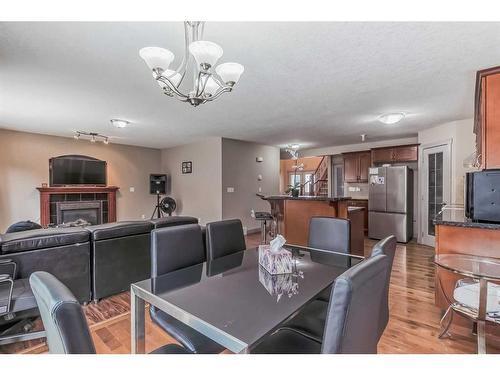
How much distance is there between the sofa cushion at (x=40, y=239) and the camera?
2117mm

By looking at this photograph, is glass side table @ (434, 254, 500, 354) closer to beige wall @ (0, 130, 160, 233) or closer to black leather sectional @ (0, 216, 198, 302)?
black leather sectional @ (0, 216, 198, 302)

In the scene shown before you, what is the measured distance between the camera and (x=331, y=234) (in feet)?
7.39

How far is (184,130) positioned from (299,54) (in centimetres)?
353

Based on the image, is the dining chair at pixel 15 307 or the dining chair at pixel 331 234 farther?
the dining chair at pixel 331 234

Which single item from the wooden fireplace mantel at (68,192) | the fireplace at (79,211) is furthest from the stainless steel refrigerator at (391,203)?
the fireplace at (79,211)

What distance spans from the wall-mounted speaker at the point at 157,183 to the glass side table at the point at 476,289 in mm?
6617

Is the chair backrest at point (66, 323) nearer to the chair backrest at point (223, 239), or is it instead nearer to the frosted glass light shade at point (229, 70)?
the chair backrest at point (223, 239)

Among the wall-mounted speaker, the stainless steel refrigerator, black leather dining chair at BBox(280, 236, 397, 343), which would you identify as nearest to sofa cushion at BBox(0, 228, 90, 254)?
black leather dining chair at BBox(280, 236, 397, 343)

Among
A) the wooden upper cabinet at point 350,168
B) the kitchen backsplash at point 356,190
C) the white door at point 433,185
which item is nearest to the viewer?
the white door at point 433,185

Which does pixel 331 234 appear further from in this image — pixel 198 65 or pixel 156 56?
pixel 156 56

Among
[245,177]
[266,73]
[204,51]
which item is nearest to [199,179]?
[245,177]

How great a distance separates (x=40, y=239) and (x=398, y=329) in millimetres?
3210

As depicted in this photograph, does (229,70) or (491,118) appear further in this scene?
(491,118)

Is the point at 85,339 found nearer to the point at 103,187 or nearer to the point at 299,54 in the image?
the point at 299,54
